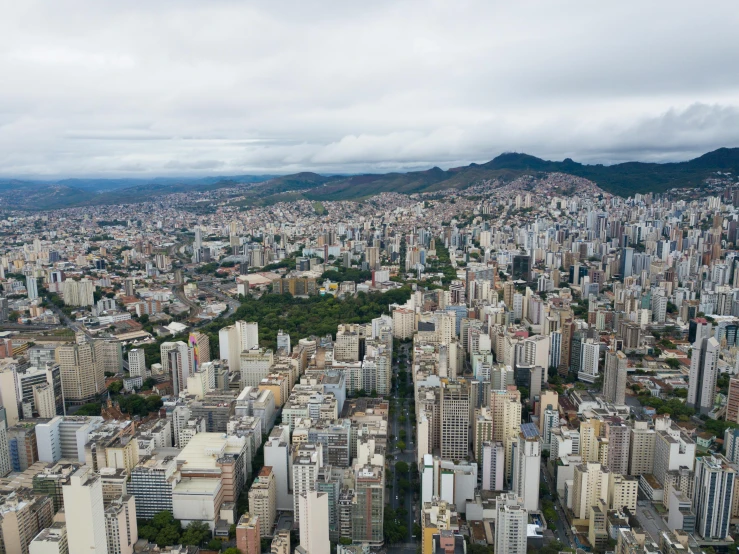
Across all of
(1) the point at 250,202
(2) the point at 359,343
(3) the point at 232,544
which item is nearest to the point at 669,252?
(2) the point at 359,343

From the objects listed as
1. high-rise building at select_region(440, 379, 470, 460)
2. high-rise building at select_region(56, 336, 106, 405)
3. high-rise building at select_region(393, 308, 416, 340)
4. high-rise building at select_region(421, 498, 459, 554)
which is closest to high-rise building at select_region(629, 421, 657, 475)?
high-rise building at select_region(440, 379, 470, 460)

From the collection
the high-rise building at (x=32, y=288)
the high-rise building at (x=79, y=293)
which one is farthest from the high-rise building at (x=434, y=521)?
the high-rise building at (x=32, y=288)

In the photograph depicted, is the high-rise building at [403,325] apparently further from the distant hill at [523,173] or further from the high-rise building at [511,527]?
the distant hill at [523,173]

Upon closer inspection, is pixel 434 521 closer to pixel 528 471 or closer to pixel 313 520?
pixel 313 520

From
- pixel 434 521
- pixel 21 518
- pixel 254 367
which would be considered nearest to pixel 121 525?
pixel 21 518

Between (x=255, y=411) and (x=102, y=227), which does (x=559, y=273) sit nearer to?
(x=255, y=411)

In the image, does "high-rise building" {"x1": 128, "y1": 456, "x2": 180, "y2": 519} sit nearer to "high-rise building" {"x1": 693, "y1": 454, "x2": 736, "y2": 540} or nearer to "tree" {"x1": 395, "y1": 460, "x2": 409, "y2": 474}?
"tree" {"x1": 395, "y1": 460, "x2": 409, "y2": 474}
